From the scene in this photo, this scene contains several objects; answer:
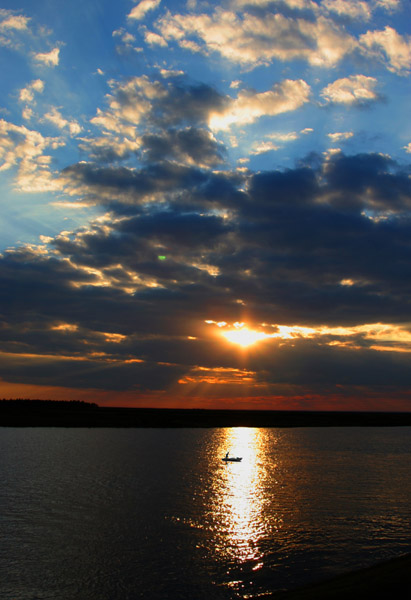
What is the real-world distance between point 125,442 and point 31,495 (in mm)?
54480

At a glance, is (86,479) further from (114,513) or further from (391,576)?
(391,576)

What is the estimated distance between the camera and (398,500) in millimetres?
41438

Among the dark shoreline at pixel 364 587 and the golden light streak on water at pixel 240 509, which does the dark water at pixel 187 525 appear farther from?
the dark shoreline at pixel 364 587

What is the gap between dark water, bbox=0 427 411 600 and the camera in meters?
22.6

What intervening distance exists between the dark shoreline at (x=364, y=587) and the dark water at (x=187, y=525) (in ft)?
7.07

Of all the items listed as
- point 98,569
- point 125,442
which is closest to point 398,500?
point 98,569

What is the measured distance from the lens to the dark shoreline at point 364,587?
1800cm

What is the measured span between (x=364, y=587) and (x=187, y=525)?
16.7m

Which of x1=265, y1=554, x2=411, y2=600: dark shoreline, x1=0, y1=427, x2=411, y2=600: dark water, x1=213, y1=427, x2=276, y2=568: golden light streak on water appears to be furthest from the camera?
x1=213, y1=427, x2=276, y2=568: golden light streak on water

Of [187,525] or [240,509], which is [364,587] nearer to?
[187,525]

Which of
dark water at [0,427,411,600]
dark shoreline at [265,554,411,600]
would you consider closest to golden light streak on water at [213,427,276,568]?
dark water at [0,427,411,600]

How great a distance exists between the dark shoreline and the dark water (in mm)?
2155

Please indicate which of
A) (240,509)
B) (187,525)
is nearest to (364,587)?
(187,525)

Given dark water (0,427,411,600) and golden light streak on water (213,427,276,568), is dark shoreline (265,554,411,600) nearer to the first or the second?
dark water (0,427,411,600)
